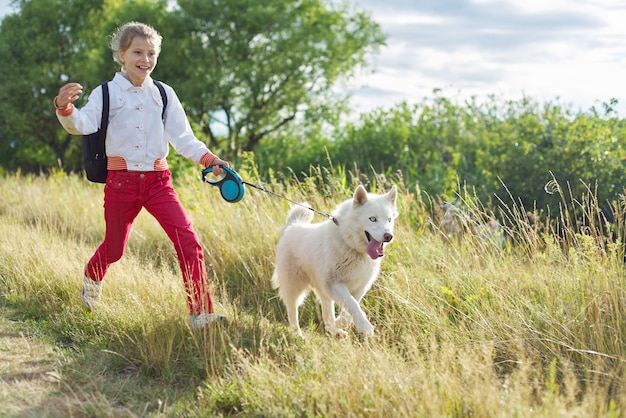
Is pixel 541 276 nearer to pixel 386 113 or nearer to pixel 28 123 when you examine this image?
pixel 386 113

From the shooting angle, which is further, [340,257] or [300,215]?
[300,215]

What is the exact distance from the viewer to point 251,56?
2558 centimetres

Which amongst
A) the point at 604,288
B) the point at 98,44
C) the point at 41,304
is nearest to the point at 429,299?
the point at 604,288

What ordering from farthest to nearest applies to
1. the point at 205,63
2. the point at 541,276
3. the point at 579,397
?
the point at 205,63, the point at 541,276, the point at 579,397

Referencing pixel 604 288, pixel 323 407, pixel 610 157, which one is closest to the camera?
pixel 323 407

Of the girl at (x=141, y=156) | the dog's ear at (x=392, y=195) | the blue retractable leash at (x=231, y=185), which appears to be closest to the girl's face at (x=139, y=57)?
the girl at (x=141, y=156)

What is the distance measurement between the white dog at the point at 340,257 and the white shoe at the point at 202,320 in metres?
0.64

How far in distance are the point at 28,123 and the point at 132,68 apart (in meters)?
28.1

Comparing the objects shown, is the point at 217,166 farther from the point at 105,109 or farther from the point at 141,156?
the point at 105,109

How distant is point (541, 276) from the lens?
15.6ft

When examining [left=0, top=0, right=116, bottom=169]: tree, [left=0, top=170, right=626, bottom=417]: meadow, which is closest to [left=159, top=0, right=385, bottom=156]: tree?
[left=0, top=0, right=116, bottom=169]: tree

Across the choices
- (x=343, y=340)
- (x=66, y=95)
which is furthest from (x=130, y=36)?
Answer: (x=343, y=340)

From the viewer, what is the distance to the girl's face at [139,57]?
4527 millimetres

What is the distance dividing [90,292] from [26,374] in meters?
1.07
